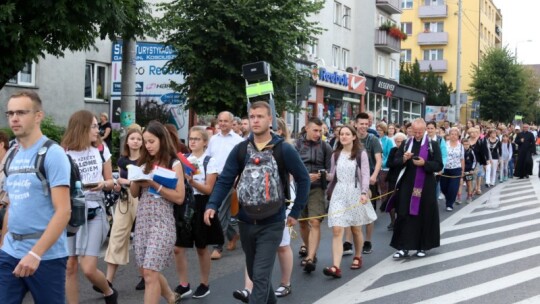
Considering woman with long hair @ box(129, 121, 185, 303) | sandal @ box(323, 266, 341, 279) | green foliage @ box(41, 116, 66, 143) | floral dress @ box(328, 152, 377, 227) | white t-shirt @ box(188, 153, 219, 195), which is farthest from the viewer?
green foliage @ box(41, 116, 66, 143)

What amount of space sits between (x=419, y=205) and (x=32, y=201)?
20.7 ft

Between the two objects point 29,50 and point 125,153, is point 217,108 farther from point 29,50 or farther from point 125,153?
point 125,153

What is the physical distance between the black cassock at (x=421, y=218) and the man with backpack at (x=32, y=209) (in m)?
6.08

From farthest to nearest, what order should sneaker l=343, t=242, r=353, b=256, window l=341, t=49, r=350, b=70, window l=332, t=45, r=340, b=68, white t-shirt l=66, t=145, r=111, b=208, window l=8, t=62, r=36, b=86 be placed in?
window l=341, t=49, r=350, b=70
window l=332, t=45, r=340, b=68
window l=8, t=62, r=36, b=86
sneaker l=343, t=242, r=353, b=256
white t-shirt l=66, t=145, r=111, b=208

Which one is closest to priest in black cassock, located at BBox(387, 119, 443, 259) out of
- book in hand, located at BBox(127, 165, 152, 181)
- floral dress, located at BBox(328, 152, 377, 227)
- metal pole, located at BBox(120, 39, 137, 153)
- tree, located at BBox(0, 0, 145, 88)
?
floral dress, located at BBox(328, 152, 377, 227)

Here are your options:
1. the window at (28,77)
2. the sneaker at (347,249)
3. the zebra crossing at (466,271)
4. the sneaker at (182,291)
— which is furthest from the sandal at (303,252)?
the window at (28,77)

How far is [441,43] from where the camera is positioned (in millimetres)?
68688

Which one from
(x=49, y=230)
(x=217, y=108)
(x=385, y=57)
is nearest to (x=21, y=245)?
(x=49, y=230)

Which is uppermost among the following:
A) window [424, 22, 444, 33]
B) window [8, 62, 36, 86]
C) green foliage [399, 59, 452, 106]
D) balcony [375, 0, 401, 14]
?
window [424, 22, 444, 33]

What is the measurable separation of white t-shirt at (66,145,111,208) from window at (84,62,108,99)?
16.0m

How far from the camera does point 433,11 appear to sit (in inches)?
2677

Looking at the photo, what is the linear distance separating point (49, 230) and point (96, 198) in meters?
2.16

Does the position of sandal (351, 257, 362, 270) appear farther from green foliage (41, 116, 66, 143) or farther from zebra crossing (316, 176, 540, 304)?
green foliage (41, 116, 66, 143)

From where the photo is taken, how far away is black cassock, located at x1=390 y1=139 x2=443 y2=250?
374 inches
